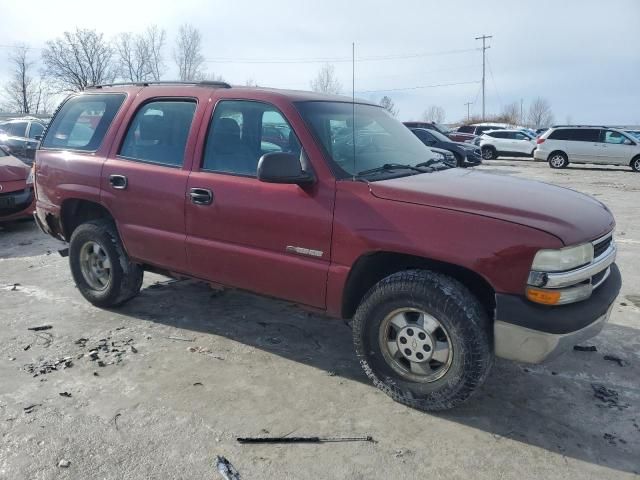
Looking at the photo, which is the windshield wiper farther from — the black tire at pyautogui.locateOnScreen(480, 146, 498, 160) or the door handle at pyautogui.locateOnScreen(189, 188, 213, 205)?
the black tire at pyautogui.locateOnScreen(480, 146, 498, 160)

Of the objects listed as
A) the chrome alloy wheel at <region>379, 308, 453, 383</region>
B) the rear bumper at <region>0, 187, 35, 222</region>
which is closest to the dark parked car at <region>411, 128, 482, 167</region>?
the rear bumper at <region>0, 187, 35, 222</region>

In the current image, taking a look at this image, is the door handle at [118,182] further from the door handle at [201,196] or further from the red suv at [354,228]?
the door handle at [201,196]

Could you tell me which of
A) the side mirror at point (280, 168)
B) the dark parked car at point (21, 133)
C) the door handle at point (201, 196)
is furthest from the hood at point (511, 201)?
the dark parked car at point (21, 133)

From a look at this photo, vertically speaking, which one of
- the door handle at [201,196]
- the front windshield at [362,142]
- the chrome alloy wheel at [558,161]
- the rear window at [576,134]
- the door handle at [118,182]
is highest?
the rear window at [576,134]

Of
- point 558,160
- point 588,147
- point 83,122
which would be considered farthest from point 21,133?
point 588,147

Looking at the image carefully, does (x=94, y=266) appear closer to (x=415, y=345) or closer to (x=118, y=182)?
(x=118, y=182)

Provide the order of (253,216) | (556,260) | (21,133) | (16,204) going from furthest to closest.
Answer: (21,133) → (16,204) → (253,216) → (556,260)

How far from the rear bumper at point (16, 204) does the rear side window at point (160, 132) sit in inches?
178

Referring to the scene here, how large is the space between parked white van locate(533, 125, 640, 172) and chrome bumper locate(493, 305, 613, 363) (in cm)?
2043

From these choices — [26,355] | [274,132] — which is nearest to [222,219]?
[274,132]

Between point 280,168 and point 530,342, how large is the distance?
169 centimetres

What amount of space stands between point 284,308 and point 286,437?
1965 millimetres

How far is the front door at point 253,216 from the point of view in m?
3.34

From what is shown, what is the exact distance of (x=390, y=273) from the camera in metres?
3.39
